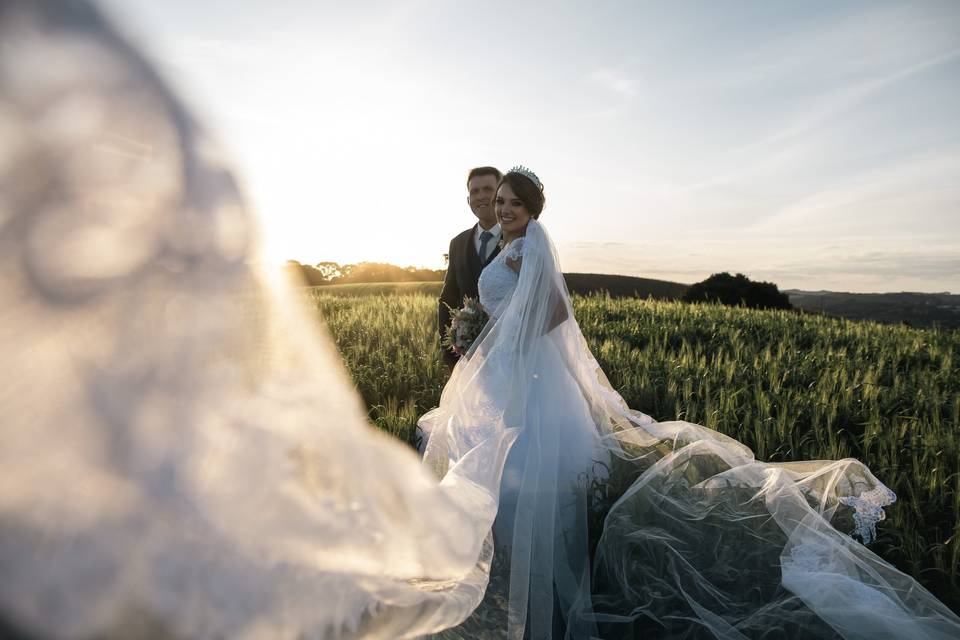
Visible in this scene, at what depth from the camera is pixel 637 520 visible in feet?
11.1

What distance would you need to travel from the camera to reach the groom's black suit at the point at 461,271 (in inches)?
249

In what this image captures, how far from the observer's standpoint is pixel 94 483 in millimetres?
720

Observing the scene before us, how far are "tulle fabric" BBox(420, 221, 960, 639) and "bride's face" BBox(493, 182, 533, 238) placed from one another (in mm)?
181

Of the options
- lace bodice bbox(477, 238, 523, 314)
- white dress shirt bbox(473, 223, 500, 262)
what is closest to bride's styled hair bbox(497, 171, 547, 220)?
lace bodice bbox(477, 238, 523, 314)

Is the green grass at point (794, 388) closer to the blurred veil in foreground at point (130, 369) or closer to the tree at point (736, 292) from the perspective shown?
the blurred veil in foreground at point (130, 369)

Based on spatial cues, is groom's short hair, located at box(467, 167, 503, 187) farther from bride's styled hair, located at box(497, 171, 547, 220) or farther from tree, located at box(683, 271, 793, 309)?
tree, located at box(683, 271, 793, 309)

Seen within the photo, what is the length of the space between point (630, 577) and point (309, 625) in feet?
8.24

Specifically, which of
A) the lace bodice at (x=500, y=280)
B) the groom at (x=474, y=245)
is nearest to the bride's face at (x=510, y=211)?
the lace bodice at (x=500, y=280)

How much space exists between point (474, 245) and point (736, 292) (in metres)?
17.7

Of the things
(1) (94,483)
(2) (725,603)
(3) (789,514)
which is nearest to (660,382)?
(3) (789,514)

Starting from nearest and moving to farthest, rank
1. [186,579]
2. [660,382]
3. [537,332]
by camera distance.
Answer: [186,579]
[537,332]
[660,382]

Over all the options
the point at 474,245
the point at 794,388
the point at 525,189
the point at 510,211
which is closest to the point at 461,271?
the point at 474,245

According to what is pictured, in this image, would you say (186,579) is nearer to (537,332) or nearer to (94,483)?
(94,483)

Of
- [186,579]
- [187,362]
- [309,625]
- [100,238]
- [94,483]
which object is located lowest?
[309,625]
